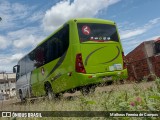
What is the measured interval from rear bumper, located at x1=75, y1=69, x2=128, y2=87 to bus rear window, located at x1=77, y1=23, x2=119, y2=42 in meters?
1.41

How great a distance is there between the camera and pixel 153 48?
2925cm

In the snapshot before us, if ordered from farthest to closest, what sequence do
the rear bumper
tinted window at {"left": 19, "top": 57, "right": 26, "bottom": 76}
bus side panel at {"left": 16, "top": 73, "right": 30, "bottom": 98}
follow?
tinted window at {"left": 19, "top": 57, "right": 26, "bottom": 76}, bus side panel at {"left": 16, "top": 73, "right": 30, "bottom": 98}, the rear bumper

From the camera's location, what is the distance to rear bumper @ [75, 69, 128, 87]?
1144 cm

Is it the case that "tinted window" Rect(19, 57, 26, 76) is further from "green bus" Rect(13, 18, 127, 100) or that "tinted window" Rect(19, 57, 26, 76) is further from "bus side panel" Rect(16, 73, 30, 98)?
"green bus" Rect(13, 18, 127, 100)

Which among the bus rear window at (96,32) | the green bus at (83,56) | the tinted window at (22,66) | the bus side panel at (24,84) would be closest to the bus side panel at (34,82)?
the bus side panel at (24,84)

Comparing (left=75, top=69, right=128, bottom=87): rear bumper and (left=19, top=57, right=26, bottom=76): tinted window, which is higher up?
(left=19, top=57, right=26, bottom=76): tinted window

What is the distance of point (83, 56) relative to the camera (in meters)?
11.6

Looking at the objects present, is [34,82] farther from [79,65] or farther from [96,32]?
[96,32]

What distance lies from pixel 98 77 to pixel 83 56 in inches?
40.8

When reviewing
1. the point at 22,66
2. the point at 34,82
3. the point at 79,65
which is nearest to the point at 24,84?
the point at 22,66

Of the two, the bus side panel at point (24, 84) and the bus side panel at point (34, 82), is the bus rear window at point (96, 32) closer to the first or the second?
the bus side panel at point (34, 82)

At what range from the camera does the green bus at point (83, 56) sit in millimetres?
11602

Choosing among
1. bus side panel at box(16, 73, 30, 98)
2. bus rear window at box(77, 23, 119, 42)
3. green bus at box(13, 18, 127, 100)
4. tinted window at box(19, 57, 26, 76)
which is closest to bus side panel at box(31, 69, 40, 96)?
bus side panel at box(16, 73, 30, 98)

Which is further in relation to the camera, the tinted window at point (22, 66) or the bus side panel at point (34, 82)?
the tinted window at point (22, 66)
